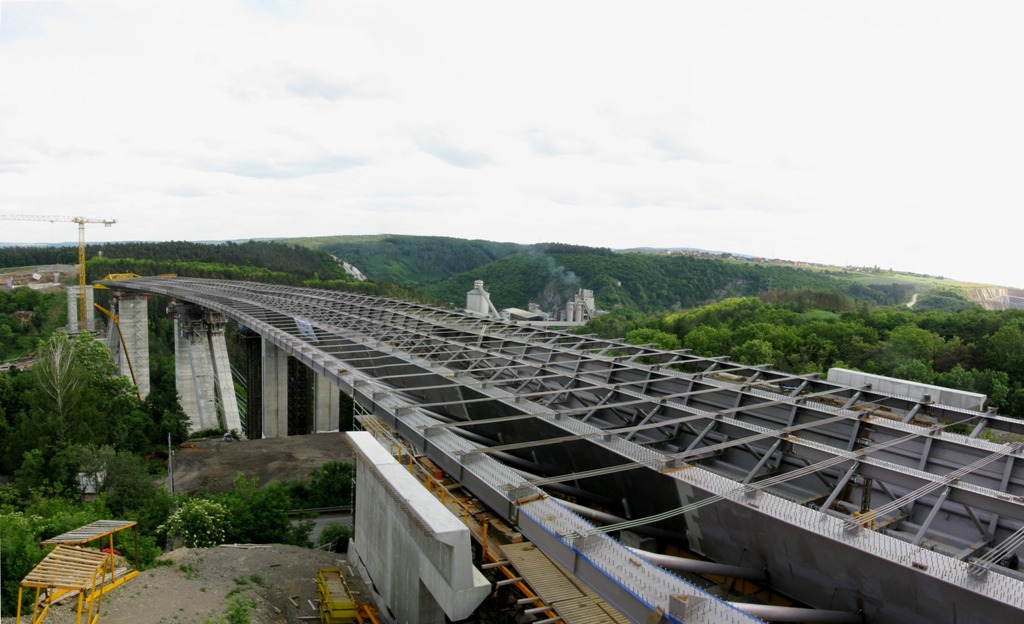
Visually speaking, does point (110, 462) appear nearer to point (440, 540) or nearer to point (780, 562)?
point (440, 540)

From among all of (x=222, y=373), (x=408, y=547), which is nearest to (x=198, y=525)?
(x=408, y=547)

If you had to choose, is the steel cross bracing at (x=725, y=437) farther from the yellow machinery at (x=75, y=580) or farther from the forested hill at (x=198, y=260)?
the forested hill at (x=198, y=260)

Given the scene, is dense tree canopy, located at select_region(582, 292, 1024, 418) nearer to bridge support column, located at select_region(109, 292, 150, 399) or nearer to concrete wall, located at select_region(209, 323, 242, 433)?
concrete wall, located at select_region(209, 323, 242, 433)

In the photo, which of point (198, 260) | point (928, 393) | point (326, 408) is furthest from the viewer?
point (198, 260)

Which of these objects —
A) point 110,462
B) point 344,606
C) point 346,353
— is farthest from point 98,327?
point 344,606

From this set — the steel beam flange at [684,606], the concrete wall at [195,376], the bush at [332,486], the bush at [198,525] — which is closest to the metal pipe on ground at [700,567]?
the steel beam flange at [684,606]

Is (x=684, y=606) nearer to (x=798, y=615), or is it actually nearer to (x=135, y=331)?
(x=798, y=615)
